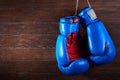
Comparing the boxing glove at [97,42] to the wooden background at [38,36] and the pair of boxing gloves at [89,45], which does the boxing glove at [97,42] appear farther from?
the wooden background at [38,36]

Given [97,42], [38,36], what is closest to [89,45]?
[97,42]

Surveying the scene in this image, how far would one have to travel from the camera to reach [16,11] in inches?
72.7

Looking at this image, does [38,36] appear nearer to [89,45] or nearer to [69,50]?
[69,50]

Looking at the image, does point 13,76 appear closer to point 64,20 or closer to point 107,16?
point 64,20

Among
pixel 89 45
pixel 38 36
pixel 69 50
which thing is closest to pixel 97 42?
pixel 89 45

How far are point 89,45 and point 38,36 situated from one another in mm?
552

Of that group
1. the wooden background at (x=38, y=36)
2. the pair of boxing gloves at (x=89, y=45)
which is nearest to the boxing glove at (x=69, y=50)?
the pair of boxing gloves at (x=89, y=45)

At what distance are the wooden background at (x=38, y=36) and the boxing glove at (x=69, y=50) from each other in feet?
0.93

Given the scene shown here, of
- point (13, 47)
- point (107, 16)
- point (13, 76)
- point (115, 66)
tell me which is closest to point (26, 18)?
point (13, 47)

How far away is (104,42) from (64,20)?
359mm

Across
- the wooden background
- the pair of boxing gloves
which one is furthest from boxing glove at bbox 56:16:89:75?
the wooden background

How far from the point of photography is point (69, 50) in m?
1.55

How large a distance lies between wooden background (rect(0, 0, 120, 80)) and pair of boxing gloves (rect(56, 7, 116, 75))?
27 cm

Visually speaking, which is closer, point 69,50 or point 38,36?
point 69,50
